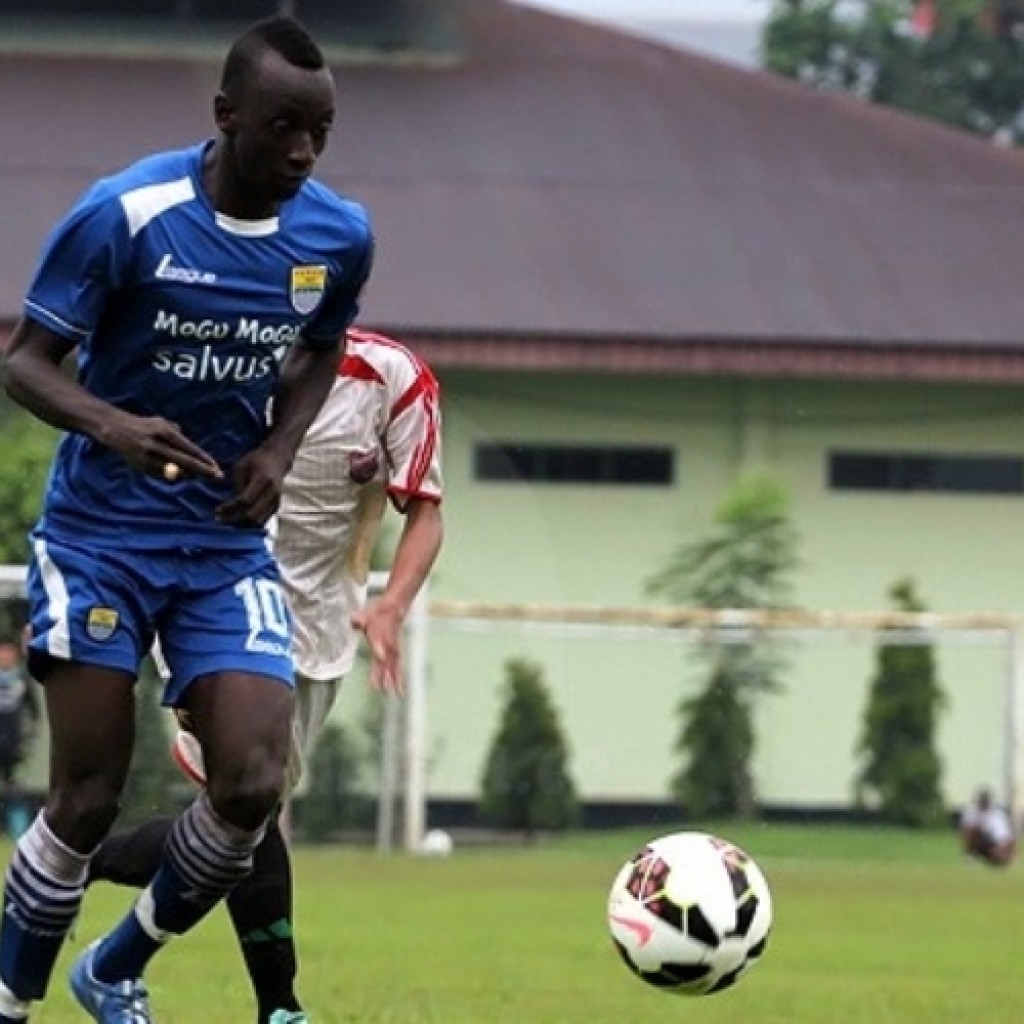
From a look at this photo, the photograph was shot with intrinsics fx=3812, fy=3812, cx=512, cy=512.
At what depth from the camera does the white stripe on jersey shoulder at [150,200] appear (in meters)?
8.22

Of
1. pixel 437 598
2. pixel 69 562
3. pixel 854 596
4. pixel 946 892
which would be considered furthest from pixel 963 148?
pixel 69 562

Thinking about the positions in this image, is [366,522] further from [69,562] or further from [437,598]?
[437,598]

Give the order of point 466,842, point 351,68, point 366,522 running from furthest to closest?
point 351,68, point 466,842, point 366,522

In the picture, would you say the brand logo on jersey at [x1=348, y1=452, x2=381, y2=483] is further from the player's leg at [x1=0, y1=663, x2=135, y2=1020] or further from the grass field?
the grass field

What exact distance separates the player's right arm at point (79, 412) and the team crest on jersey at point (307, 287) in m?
0.42

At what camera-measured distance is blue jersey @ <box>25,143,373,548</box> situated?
821cm

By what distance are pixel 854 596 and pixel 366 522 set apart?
2564 cm

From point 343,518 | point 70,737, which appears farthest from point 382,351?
point 70,737

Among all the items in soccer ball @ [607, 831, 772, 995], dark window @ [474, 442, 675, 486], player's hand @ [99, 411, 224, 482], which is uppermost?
player's hand @ [99, 411, 224, 482]

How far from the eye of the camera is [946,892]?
71.7 feet

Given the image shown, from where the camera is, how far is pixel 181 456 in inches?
320

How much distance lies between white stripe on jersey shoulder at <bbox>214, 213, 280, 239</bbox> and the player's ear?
0.20 m

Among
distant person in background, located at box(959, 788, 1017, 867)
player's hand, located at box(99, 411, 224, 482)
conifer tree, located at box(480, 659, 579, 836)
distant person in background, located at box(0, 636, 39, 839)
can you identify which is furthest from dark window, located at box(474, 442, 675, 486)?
player's hand, located at box(99, 411, 224, 482)

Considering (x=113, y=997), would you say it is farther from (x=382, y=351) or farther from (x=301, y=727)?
(x=382, y=351)
